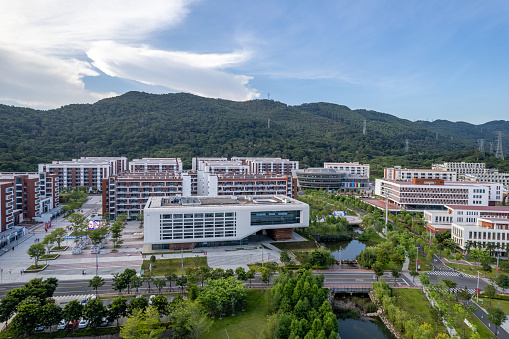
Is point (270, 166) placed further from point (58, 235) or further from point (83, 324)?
point (83, 324)

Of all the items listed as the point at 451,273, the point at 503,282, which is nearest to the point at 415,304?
the point at 503,282

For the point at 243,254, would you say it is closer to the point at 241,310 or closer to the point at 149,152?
the point at 241,310

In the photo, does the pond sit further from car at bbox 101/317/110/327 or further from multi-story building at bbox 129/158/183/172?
multi-story building at bbox 129/158/183/172

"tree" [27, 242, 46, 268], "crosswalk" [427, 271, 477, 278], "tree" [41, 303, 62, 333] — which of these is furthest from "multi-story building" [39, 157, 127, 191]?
"crosswalk" [427, 271, 477, 278]

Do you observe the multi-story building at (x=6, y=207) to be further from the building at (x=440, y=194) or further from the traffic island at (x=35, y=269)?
the building at (x=440, y=194)

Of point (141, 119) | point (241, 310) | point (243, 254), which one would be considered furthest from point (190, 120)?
point (241, 310)

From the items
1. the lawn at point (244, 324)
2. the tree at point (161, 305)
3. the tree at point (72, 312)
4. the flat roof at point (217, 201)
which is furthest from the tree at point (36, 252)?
the lawn at point (244, 324)
